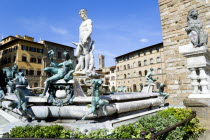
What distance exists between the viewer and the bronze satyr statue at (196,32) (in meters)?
4.17

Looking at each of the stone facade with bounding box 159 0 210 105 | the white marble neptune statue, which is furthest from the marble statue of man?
the stone facade with bounding box 159 0 210 105

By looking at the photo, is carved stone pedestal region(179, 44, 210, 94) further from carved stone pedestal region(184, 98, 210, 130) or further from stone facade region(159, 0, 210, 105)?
stone facade region(159, 0, 210, 105)

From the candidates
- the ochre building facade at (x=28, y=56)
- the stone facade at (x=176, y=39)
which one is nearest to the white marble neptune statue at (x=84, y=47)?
the stone facade at (x=176, y=39)

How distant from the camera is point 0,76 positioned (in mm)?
30938

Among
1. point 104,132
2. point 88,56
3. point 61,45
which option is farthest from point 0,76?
point 104,132

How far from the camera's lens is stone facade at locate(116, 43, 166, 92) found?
132ft

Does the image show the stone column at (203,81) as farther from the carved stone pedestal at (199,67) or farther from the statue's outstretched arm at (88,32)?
the statue's outstretched arm at (88,32)

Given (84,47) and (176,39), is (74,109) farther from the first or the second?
(176,39)

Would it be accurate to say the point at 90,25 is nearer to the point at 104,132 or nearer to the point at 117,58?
the point at 104,132

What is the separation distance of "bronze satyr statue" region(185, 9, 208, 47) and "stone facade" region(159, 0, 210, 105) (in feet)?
13.9

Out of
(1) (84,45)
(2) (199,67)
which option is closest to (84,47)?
(1) (84,45)

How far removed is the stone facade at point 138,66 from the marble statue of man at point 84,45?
107 feet

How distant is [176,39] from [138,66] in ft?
122

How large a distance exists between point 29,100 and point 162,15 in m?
8.88
